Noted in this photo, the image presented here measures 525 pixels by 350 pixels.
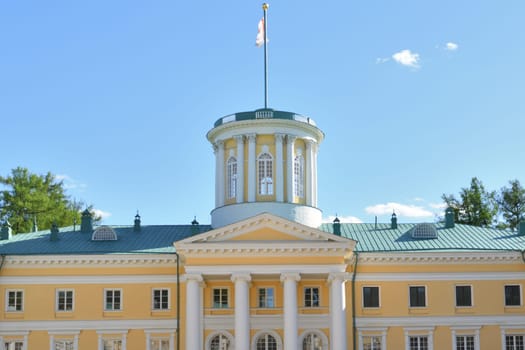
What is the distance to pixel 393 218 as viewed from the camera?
1788 inches

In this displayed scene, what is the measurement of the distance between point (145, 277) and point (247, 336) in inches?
244

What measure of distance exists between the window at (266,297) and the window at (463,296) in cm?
911

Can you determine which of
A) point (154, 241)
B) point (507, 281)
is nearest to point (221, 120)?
point (154, 241)

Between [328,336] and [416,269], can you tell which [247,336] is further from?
[416,269]

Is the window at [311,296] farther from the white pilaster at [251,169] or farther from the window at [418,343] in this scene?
the white pilaster at [251,169]

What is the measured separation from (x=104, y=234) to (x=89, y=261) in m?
2.48

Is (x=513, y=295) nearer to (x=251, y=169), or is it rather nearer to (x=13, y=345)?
(x=251, y=169)

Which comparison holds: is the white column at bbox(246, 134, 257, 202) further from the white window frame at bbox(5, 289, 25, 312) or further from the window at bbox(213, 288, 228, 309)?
the white window frame at bbox(5, 289, 25, 312)

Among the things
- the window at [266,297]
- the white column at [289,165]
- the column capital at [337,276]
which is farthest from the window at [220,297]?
the white column at [289,165]

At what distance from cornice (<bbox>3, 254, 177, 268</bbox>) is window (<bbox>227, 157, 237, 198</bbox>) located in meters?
5.47

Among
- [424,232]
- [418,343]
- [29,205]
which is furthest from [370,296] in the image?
[29,205]

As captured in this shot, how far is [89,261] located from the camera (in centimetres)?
4141

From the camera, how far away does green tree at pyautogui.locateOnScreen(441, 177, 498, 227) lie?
192 feet

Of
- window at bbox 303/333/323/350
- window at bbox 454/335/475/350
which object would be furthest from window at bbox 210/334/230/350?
window at bbox 454/335/475/350
